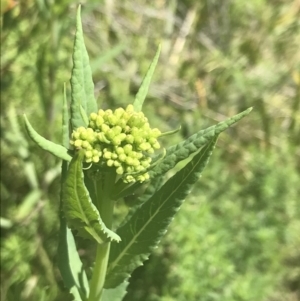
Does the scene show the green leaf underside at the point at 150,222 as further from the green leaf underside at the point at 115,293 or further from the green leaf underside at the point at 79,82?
the green leaf underside at the point at 79,82

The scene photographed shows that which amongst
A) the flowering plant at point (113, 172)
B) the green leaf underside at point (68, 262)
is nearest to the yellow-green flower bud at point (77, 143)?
the flowering plant at point (113, 172)

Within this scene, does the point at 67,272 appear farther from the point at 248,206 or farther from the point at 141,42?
the point at 141,42

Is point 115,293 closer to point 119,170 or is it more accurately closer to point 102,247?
point 102,247

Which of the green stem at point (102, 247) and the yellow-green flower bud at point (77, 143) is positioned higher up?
the yellow-green flower bud at point (77, 143)

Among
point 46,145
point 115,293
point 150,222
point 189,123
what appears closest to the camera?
point 46,145

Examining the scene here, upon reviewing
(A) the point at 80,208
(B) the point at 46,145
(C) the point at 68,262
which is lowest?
(C) the point at 68,262

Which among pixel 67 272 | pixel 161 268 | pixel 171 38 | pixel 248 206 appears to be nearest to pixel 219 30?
pixel 171 38

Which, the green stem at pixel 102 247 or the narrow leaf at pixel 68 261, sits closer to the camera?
the green stem at pixel 102 247

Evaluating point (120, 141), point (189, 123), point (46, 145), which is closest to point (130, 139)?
point (120, 141)
